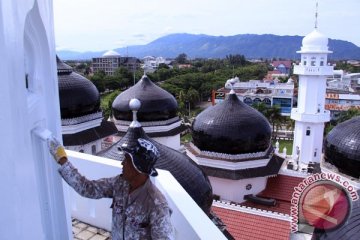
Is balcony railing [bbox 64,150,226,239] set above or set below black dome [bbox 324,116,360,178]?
above

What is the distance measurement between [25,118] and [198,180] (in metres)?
6.33

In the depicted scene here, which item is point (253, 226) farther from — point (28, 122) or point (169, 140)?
point (28, 122)

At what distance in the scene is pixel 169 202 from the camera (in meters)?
3.82

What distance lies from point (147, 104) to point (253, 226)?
7719 millimetres

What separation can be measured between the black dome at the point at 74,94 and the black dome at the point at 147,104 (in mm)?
2138

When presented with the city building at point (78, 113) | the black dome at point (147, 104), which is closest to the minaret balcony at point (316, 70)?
the black dome at point (147, 104)

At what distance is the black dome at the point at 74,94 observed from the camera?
1359 cm

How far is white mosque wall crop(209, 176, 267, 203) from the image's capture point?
43.4 feet

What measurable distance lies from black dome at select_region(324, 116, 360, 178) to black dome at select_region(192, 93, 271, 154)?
91.0 inches

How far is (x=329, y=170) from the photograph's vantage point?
42.6 ft

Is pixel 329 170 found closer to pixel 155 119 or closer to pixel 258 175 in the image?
pixel 258 175

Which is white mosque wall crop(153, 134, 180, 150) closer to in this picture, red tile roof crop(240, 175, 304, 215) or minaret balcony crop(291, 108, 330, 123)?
red tile roof crop(240, 175, 304, 215)

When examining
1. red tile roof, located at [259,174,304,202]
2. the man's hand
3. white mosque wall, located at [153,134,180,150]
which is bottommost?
red tile roof, located at [259,174,304,202]

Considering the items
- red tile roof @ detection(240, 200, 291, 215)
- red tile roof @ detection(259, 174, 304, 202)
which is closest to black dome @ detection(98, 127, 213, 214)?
red tile roof @ detection(240, 200, 291, 215)
